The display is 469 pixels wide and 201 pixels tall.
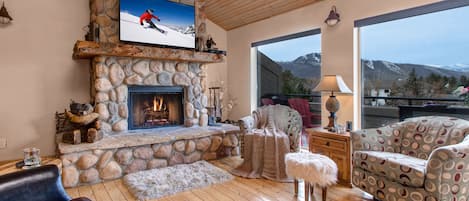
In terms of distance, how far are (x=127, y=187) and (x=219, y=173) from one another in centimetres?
110

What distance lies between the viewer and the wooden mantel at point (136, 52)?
3395mm

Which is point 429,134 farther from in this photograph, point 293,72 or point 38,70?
point 38,70

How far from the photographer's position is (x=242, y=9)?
194 inches

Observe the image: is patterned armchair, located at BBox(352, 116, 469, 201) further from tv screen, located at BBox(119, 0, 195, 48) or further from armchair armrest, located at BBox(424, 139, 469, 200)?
tv screen, located at BBox(119, 0, 195, 48)

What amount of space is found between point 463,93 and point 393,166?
53.7 inches

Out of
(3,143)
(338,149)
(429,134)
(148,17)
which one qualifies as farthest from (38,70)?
(429,134)

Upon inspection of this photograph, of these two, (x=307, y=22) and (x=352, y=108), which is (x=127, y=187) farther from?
(x=307, y=22)

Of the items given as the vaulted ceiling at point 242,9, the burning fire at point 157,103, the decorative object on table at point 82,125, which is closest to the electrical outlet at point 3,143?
the decorative object on table at point 82,125

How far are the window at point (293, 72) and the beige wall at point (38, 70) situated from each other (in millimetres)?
3090

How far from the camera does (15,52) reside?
3582mm

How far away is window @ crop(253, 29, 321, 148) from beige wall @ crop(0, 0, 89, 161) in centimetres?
309

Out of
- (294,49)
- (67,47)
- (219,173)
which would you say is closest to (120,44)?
(67,47)

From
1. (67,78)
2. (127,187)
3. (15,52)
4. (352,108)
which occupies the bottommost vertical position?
(127,187)

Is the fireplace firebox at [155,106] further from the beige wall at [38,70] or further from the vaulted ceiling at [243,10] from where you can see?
the vaulted ceiling at [243,10]
